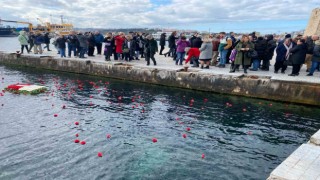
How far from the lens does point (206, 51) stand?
16.6 m

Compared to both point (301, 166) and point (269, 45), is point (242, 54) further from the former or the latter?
point (301, 166)

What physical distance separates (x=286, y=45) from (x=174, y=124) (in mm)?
8698

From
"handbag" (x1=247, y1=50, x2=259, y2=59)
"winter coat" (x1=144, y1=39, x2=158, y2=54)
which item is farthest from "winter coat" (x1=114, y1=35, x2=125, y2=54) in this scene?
"handbag" (x1=247, y1=50, x2=259, y2=59)

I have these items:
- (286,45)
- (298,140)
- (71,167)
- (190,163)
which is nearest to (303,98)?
(286,45)

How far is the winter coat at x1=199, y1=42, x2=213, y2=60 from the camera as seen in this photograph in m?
16.5

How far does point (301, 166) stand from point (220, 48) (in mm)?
11931

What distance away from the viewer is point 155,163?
715cm

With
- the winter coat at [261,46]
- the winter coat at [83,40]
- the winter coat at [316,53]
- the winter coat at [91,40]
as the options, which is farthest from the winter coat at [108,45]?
the winter coat at [316,53]

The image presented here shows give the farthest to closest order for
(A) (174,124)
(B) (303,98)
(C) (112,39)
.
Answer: (C) (112,39), (B) (303,98), (A) (174,124)

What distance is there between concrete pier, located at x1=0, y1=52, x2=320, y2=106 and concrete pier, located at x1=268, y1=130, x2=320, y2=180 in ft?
23.1

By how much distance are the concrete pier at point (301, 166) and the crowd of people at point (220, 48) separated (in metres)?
8.94

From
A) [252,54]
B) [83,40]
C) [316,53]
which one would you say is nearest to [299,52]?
[316,53]

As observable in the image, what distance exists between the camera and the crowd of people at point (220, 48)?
14.6 meters

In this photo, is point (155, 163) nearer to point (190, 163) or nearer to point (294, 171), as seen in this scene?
point (190, 163)
